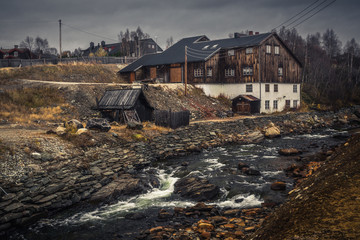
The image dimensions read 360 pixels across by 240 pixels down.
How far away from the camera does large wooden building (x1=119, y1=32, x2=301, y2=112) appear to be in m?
37.1

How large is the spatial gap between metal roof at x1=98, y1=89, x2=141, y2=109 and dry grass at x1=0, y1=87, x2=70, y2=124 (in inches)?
163

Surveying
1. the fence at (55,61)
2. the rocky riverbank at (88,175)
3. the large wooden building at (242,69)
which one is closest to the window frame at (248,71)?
the large wooden building at (242,69)

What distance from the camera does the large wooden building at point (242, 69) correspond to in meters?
37.1

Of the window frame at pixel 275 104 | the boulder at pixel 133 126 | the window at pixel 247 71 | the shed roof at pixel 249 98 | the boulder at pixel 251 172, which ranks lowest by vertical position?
the boulder at pixel 251 172

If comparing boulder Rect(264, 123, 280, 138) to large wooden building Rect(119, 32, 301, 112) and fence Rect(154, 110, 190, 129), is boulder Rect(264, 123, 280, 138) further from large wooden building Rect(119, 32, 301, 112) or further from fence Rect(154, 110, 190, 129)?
fence Rect(154, 110, 190, 129)

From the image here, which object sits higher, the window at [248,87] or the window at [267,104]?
the window at [248,87]

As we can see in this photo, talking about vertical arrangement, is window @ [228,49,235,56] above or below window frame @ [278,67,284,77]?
above

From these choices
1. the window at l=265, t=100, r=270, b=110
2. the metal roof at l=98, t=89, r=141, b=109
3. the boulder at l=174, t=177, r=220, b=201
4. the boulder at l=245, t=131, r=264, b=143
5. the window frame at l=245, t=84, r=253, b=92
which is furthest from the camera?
the window at l=265, t=100, r=270, b=110

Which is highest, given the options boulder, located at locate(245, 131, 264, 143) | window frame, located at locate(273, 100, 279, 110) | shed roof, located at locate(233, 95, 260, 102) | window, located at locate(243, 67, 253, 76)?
window, located at locate(243, 67, 253, 76)

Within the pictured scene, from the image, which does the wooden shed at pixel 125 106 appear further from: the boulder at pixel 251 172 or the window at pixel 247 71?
the window at pixel 247 71

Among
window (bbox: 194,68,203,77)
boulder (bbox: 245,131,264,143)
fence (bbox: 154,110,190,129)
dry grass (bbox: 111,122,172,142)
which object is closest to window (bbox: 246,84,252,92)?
window (bbox: 194,68,203,77)

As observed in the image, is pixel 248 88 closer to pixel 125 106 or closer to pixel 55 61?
pixel 125 106

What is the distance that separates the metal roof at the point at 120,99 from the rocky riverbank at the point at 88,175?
4.42m

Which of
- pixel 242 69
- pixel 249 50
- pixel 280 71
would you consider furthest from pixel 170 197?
pixel 280 71
